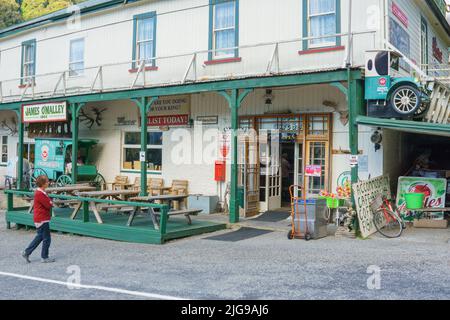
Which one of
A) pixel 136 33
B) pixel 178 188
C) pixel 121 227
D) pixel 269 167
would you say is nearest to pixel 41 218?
pixel 121 227

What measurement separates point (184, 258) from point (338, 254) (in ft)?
9.02

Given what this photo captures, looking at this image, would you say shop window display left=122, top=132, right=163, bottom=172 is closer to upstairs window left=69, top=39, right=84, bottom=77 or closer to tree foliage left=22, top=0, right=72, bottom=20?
upstairs window left=69, top=39, right=84, bottom=77

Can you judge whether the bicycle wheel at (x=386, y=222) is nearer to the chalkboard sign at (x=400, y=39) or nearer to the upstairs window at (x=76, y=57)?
the chalkboard sign at (x=400, y=39)

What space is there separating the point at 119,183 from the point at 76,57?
210 inches

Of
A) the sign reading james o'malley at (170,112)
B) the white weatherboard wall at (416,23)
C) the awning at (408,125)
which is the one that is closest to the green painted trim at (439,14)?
the white weatherboard wall at (416,23)

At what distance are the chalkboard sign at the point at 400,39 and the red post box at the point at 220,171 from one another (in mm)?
5843

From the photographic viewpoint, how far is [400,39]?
45.6ft

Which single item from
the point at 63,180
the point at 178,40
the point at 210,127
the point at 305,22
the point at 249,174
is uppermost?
the point at 178,40

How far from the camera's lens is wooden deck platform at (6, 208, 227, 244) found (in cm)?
1069

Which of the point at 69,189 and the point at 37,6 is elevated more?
the point at 37,6

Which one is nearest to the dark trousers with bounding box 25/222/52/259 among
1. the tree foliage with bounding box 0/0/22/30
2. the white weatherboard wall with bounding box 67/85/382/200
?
the white weatherboard wall with bounding box 67/85/382/200

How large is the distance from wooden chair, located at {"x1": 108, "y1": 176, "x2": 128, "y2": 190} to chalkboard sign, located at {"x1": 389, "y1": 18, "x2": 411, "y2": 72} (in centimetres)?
988

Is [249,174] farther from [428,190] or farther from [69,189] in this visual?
[69,189]

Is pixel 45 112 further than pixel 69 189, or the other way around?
pixel 45 112
